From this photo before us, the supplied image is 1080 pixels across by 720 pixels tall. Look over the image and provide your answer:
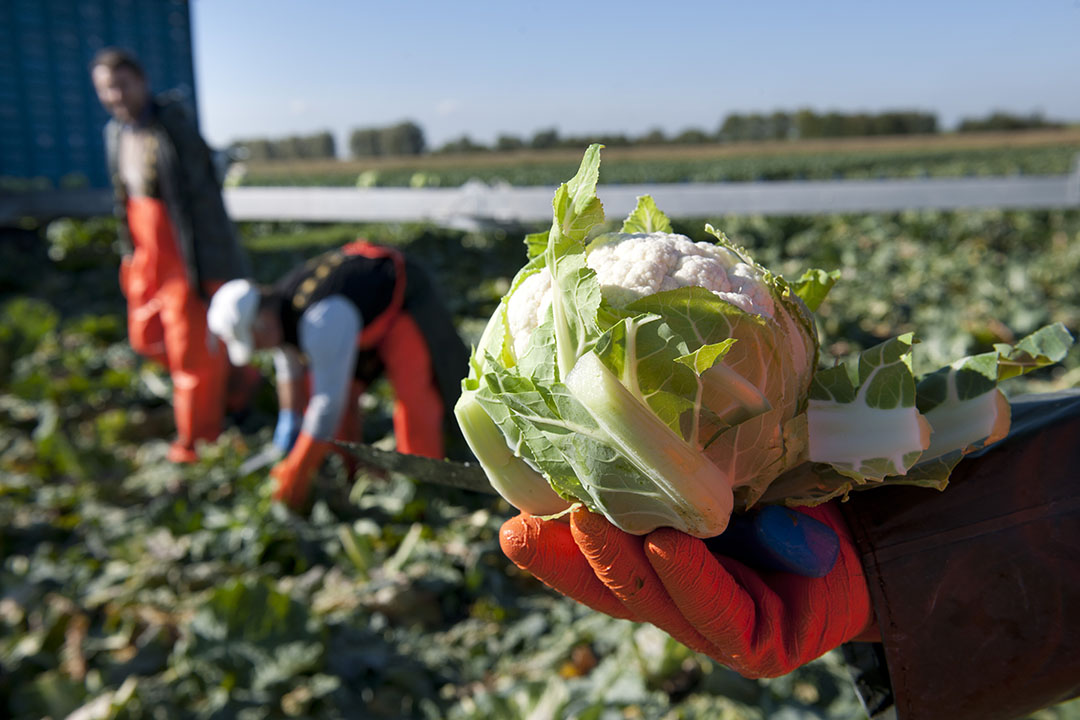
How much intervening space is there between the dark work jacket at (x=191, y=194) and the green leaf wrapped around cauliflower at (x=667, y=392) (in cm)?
383

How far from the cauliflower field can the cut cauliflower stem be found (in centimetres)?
130

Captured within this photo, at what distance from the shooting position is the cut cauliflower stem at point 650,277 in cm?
95

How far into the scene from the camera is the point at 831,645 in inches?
40.6

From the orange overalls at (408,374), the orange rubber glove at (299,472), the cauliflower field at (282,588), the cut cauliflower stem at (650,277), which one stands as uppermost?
the cut cauliflower stem at (650,277)

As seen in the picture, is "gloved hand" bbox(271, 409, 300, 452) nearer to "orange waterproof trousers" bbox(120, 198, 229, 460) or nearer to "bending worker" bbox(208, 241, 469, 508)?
"bending worker" bbox(208, 241, 469, 508)

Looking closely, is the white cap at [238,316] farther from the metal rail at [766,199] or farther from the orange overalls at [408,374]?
the metal rail at [766,199]

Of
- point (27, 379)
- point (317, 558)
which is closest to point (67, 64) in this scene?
point (27, 379)

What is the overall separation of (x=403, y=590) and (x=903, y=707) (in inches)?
77.1

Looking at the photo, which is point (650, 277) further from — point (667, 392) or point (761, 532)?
point (761, 532)

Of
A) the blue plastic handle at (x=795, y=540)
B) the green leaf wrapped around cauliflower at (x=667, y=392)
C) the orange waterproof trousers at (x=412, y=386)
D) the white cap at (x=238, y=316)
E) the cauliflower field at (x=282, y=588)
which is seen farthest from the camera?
the orange waterproof trousers at (x=412, y=386)

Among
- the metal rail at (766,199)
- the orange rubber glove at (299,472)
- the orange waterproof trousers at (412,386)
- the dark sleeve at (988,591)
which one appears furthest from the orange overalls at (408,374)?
the metal rail at (766,199)

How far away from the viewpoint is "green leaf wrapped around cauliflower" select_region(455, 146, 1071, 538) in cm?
85

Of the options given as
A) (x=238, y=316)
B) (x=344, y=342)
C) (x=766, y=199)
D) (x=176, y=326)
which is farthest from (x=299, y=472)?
(x=766, y=199)

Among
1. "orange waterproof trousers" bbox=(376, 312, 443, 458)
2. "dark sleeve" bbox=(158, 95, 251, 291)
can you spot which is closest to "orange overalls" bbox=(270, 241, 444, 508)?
"orange waterproof trousers" bbox=(376, 312, 443, 458)
